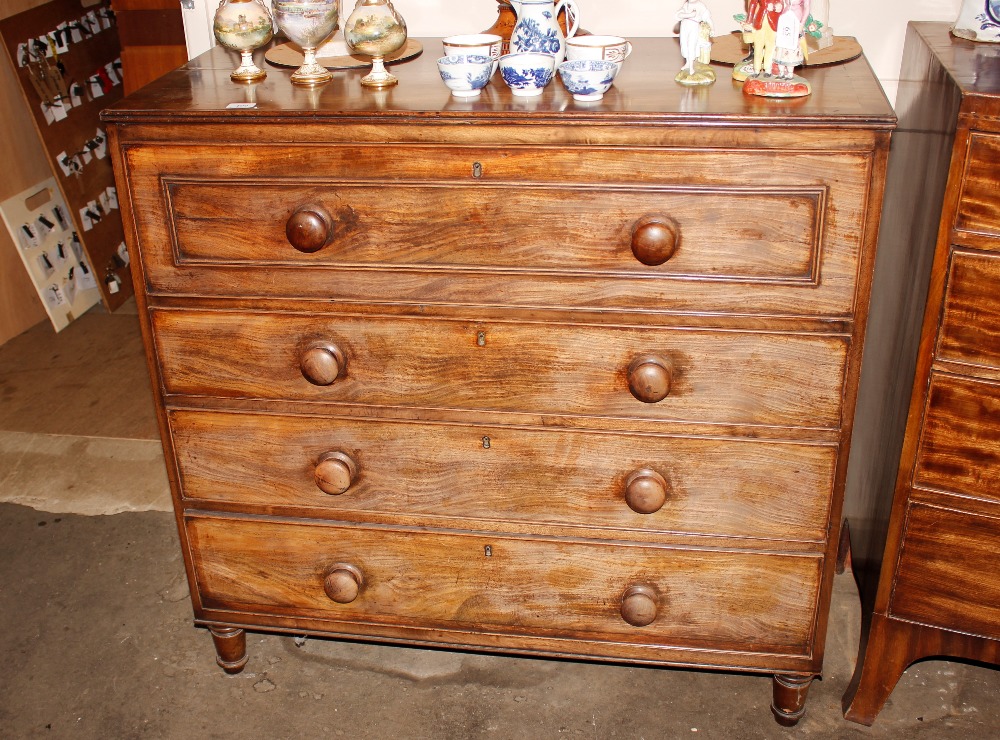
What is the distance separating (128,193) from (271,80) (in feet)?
1.03

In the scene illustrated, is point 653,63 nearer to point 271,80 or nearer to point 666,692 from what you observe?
point 271,80

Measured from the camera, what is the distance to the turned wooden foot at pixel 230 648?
2.00 meters

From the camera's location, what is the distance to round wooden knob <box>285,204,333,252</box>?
155 centimetres

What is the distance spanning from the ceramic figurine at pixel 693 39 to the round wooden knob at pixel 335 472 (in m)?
0.84

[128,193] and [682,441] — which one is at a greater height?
[128,193]

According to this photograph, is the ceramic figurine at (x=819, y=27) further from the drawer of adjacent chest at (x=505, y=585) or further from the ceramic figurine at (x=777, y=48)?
the drawer of adjacent chest at (x=505, y=585)

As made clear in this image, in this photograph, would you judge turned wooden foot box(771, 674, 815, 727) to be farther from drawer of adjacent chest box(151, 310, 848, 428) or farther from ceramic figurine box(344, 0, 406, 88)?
ceramic figurine box(344, 0, 406, 88)

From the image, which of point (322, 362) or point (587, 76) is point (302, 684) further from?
point (587, 76)

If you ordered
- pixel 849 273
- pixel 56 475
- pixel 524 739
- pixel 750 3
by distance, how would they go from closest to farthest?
pixel 849 273 → pixel 750 3 → pixel 524 739 → pixel 56 475

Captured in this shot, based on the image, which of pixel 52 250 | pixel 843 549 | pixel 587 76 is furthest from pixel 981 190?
pixel 52 250

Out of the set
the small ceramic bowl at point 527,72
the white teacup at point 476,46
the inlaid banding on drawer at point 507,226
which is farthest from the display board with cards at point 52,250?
the small ceramic bowl at point 527,72

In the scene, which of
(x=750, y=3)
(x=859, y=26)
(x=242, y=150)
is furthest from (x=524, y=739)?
(x=859, y=26)

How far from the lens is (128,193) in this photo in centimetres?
160

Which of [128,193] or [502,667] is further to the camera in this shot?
[502,667]
